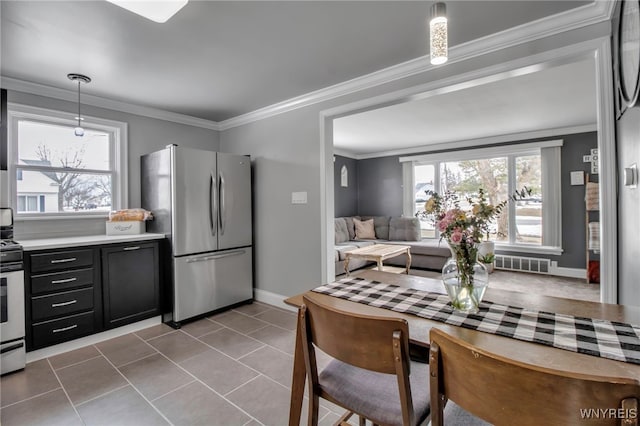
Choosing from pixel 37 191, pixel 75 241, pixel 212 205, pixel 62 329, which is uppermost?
pixel 37 191

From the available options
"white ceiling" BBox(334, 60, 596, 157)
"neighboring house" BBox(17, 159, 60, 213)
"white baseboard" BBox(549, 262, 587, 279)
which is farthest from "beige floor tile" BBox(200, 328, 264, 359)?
"white baseboard" BBox(549, 262, 587, 279)

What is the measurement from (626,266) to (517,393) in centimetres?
157

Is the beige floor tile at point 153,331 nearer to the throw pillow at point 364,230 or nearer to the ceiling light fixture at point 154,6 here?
the ceiling light fixture at point 154,6

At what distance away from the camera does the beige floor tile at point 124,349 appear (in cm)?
248

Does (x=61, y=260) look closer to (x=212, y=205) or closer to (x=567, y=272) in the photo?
(x=212, y=205)

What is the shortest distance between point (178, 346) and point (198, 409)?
0.99 m

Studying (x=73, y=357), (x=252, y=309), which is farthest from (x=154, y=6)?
(x=252, y=309)

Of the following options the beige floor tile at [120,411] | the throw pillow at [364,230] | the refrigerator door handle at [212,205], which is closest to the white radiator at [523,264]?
the throw pillow at [364,230]

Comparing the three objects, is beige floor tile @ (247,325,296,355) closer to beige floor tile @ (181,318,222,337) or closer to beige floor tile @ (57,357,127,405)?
beige floor tile @ (181,318,222,337)

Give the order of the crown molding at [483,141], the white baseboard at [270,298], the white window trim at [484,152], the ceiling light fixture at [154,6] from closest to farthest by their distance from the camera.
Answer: the ceiling light fixture at [154,6]
the white baseboard at [270,298]
the crown molding at [483,141]
the white window trim at [484,152]

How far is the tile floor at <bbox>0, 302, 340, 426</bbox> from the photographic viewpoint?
Result: 1789 mm

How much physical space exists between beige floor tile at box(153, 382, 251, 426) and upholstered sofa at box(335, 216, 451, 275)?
311 cm

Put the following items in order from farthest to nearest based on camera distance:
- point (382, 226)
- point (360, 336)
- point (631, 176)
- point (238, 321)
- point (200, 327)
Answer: point (382, 226)
point (238, 321)
point (200, 327)
point (631, 176)
point (360, 336)

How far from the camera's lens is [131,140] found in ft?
11.7
